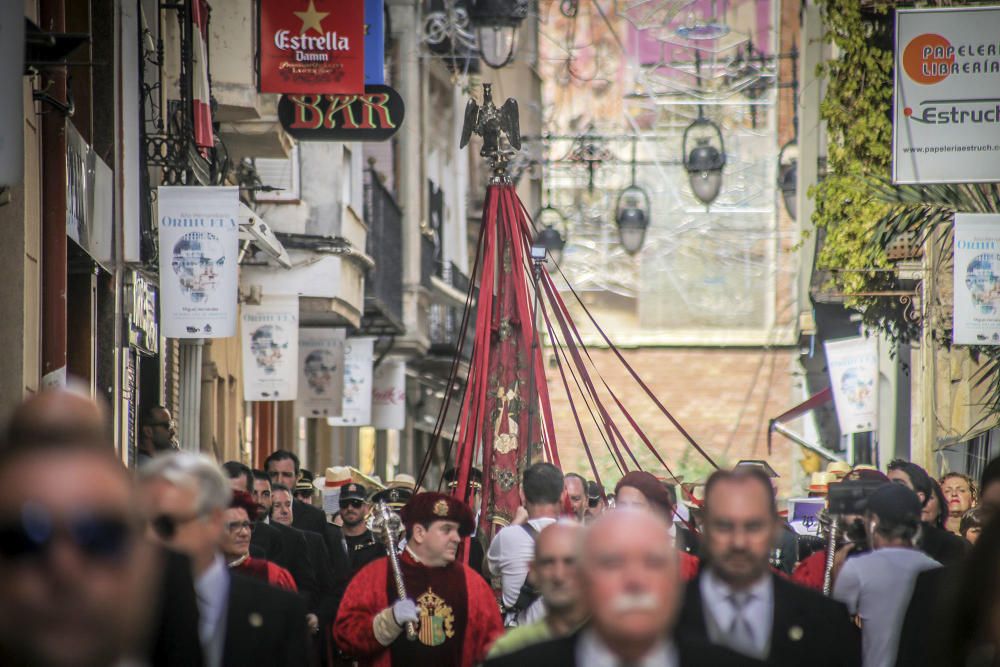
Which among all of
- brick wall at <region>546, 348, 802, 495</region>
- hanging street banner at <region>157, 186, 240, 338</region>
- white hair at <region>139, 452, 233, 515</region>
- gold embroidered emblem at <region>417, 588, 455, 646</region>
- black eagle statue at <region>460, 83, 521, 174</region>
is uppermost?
black eagle statue at <region>460, 83, 521, 174</region>

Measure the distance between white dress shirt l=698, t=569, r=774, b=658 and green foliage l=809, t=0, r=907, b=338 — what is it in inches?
509

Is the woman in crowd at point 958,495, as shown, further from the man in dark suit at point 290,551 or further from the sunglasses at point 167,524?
the sunglasses at point 167,524

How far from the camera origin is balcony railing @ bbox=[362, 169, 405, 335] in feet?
99.9

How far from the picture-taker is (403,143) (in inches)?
1359

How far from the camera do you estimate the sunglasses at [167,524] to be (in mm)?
5555

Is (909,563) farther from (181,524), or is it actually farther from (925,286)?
(925,286)

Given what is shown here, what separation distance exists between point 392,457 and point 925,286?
69.4ft

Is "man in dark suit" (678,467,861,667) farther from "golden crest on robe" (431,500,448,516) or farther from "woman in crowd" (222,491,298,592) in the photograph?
"golden crest on robe" (431,500,448,516)

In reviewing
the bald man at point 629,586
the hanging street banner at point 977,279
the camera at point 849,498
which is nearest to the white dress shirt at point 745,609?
the bald man at point 629,586

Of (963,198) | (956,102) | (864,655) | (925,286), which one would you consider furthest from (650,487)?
(925,286)

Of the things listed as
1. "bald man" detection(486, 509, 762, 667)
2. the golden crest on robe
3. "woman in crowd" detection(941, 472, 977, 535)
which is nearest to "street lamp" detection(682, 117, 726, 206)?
→ "woman in crowd" detection(941, 472, 977, 535)

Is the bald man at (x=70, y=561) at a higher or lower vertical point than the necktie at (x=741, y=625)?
higher

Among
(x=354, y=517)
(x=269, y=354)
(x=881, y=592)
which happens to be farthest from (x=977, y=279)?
(x=269, y=354)

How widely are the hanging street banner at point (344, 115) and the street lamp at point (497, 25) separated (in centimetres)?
112
